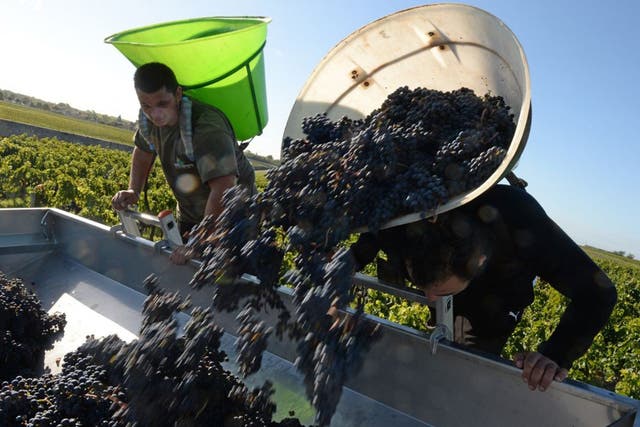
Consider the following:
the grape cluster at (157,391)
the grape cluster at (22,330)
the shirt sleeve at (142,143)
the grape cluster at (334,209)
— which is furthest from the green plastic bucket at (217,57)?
the grape cluster at (157,391)

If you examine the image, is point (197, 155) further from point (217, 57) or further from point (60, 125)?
point (60, 125)

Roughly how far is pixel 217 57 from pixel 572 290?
6.58 ft

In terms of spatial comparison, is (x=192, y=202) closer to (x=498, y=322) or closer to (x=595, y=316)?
(x=498, y=322)

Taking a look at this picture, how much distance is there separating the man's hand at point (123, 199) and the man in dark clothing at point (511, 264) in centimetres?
149

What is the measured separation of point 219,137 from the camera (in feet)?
8.60

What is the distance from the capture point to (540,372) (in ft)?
4.43

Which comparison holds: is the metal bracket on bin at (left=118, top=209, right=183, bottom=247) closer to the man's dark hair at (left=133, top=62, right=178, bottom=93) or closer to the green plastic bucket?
the man's dark hair at (left=133, top=62, right=178, bottom=93)

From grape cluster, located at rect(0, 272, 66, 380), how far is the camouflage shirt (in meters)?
0.96

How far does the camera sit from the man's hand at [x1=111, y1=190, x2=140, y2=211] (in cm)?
272

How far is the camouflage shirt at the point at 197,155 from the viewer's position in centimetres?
259

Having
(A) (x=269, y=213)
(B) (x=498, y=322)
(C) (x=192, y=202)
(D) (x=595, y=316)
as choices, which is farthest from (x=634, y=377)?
(A) (x=269, y=213)

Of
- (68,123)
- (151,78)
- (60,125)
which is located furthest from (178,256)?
(68,123)

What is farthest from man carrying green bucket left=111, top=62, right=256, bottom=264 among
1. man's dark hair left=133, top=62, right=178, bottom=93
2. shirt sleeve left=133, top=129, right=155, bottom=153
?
shirt sleeve left=133, top=129, right=155, bottom=153

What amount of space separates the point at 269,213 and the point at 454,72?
1.04 metres
